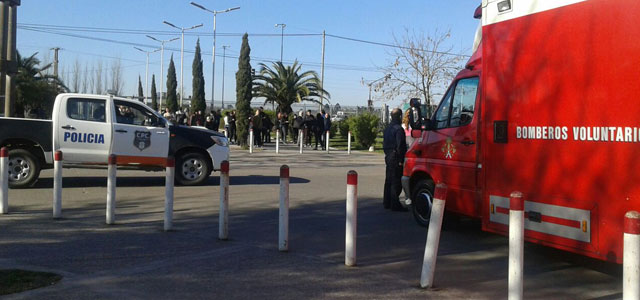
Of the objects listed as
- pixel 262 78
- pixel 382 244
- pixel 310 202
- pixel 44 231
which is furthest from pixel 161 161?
pixel 262 78

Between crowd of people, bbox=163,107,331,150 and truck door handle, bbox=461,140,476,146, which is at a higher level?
crowd of people, bbox=163,107,331,150

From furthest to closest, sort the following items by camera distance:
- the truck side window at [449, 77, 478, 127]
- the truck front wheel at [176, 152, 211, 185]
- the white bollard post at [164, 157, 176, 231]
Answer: the truck front wheel at [176, 152, 211, 185] < the white bollard post at [164, 157, 176, 231] < the truck side window at [449, 77, 478, 127]

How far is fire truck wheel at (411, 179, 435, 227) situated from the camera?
28.3 feet

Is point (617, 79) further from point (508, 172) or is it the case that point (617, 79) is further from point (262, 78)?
point (262, 78)

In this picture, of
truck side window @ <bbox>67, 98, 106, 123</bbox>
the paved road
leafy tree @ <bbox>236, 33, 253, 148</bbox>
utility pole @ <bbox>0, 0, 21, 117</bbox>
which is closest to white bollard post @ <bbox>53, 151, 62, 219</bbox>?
the paved road

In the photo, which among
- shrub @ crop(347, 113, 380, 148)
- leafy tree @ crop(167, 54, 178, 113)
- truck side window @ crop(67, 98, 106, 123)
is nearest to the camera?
truck side window @ crop(67, 98, 106, 123)

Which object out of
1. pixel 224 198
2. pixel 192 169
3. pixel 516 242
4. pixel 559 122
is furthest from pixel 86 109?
pixel 516 242

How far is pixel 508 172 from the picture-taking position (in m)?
6.51

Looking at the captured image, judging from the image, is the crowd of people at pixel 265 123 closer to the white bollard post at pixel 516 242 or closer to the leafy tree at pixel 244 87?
the leafy tree at pixel 244 87

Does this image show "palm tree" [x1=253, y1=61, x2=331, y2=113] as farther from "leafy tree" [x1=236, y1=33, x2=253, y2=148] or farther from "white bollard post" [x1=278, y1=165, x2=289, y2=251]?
"white bollard post" [x1=278, y1=165, x2=289, y2=251]

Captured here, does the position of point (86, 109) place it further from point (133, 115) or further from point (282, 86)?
point (282, 86)

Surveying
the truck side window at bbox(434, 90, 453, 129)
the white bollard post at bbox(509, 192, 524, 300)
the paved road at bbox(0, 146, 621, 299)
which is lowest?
the paved road at bbox(0, 146, 621, 299)

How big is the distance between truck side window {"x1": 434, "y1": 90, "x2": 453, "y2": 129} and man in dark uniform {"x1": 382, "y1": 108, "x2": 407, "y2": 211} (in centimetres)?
179

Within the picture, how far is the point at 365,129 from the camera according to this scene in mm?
31172
